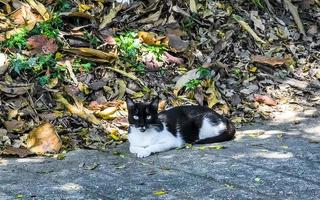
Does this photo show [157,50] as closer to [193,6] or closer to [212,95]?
[212,95]

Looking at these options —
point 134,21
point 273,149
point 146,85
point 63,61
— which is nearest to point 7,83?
point 63,61

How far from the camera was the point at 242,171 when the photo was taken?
6.52 m

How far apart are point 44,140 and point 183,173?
175 cm

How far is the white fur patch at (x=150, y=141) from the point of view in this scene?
24.1ft

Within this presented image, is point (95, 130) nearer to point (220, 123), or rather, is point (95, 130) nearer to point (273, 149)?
point (220, 123)

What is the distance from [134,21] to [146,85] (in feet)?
4.49

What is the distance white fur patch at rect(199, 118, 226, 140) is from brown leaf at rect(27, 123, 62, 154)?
1605 millimetres

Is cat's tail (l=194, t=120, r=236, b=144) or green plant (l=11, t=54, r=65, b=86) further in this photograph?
green plant (l=11, t=54, r=65, b=86)

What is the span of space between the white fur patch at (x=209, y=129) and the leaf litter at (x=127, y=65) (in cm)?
90

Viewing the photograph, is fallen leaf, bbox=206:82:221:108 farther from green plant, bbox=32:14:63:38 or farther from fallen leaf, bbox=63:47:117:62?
green plant, bbox=32:14:63:38

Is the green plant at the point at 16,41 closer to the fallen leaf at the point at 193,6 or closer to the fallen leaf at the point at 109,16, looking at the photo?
the fallen leaf at the point at 109,16

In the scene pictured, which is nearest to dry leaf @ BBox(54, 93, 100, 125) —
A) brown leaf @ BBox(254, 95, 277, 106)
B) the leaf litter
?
the leaf litter

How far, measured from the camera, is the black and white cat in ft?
24.2

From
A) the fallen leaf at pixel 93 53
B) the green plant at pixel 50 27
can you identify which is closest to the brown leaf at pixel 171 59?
the fallen leaf at pixel 93 53
